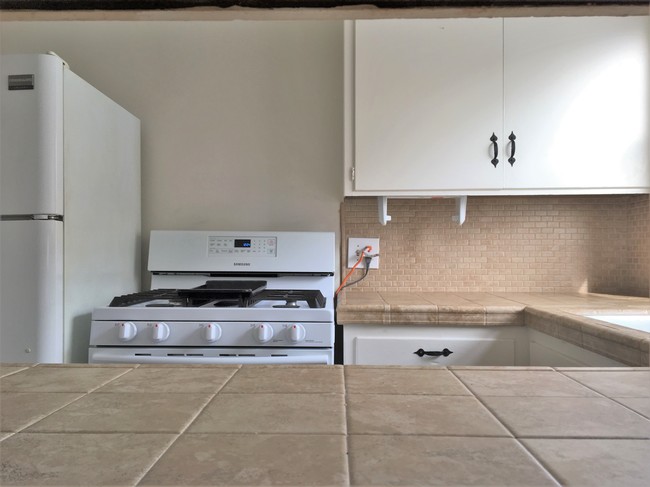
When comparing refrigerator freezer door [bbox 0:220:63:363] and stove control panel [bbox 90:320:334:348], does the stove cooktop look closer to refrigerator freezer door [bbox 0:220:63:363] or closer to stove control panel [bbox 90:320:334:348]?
stove control panel [bbox 90:320:334:348]

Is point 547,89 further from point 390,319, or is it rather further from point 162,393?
point 162,393

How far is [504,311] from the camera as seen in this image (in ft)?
4.99

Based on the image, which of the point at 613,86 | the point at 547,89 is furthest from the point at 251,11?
the point at 613,86

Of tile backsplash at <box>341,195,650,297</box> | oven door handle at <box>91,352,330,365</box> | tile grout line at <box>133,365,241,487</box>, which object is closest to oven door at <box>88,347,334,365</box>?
oven door handle at <box>91,352,330,365</box>

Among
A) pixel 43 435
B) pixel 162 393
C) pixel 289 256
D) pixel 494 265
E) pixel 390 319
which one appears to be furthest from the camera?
pixel 494 265

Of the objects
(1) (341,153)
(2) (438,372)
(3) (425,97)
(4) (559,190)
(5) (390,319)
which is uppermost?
(3) (425,97)

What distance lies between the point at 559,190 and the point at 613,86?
1.54 feet

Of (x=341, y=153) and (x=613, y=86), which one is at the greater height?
(x=613, y=86)

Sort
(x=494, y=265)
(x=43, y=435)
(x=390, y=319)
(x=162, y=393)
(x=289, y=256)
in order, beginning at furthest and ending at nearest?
1. (x=494, y=265)
2. (x=289, y=256)
3. (x=390, y=319)
4. (x=162, y=393)
5. (x=43, y=435)

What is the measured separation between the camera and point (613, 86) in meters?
1.70

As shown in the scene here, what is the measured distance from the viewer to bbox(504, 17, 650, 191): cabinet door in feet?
5.56

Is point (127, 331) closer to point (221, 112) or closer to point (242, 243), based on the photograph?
point (242, 243)

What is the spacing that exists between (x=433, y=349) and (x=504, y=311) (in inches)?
11.4

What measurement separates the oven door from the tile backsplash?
2.36ft
